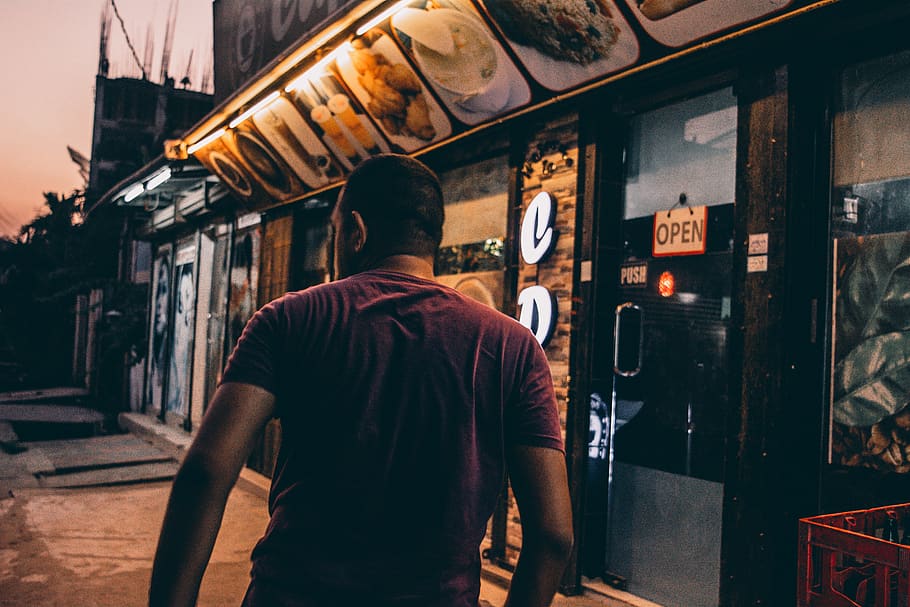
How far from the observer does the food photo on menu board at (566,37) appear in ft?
15.4

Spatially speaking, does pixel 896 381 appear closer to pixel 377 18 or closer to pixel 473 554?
pixel 473 554

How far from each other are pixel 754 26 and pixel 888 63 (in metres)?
0.72

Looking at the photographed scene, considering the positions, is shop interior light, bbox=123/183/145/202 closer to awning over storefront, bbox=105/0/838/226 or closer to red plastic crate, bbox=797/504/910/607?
awning over storefront, bbox=105/0/838/226

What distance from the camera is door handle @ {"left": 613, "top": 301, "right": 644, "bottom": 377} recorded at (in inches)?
Answer: 207

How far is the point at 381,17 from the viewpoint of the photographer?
19.2 ft

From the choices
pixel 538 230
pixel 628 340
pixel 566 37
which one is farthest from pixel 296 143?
pixel 628 340

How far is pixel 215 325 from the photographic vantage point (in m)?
12.3

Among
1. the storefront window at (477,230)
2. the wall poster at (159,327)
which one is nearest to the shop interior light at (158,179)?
the wall poster at (159,327)

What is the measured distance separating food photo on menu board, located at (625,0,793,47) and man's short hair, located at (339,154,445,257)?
2991mm

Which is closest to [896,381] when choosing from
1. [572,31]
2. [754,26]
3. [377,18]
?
[754,26]

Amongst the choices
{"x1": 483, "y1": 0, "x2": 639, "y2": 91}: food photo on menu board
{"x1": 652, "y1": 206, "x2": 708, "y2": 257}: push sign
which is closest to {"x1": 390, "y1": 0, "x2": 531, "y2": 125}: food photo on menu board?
{"x1": 483, "y1": 0, "x2": 639, "y2": 91}: food photo on menu board

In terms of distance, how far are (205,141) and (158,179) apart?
288 centimetres

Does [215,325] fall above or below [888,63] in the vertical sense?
below

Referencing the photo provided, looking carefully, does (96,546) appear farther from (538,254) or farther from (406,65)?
(406,65)
